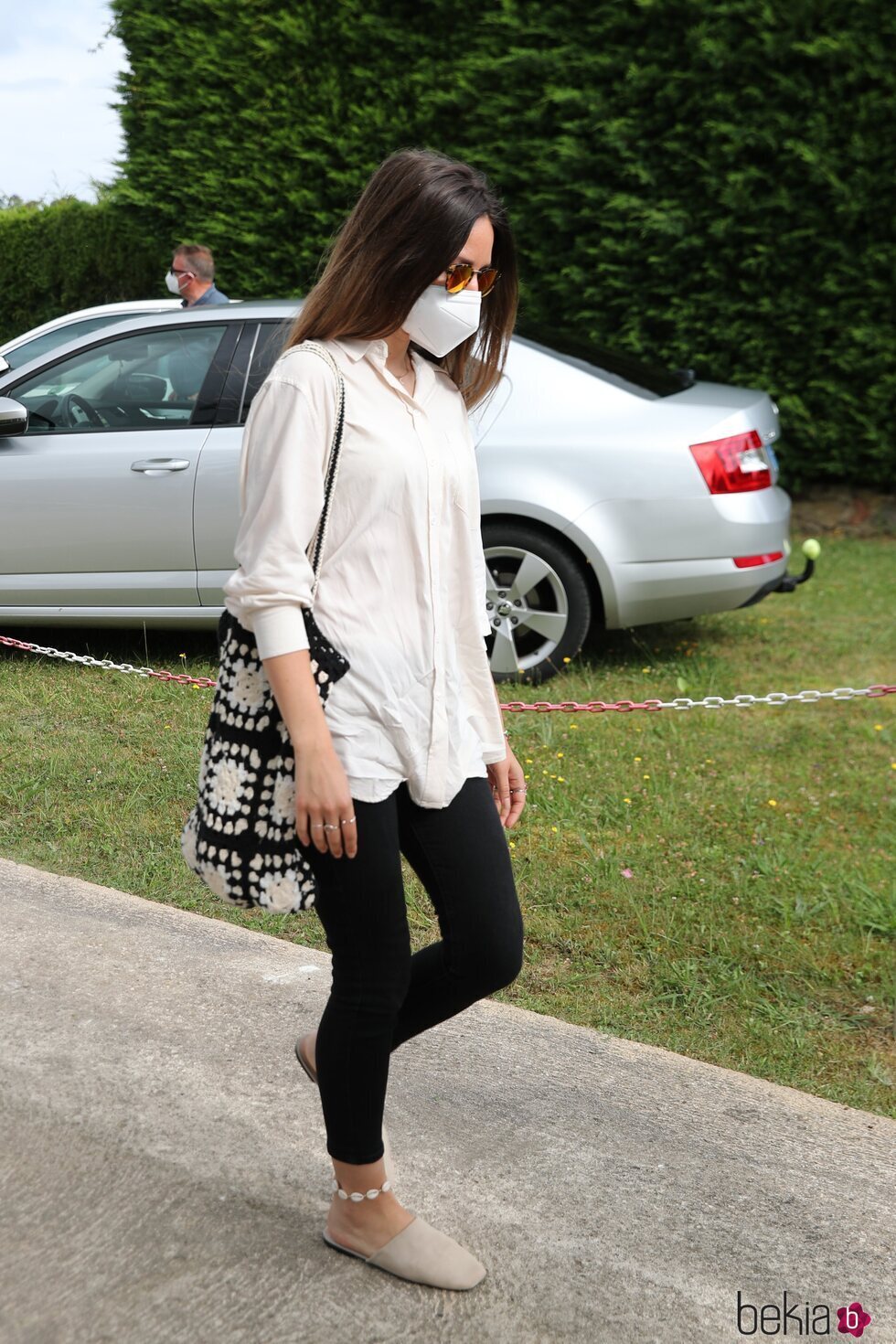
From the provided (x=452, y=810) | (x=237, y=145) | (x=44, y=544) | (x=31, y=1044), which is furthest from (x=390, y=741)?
(x=237, y=145)

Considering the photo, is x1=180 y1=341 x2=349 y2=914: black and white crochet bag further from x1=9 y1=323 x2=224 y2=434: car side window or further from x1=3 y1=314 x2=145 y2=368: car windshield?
x1=3 y1=314 x2=145 y2=368: car windshield

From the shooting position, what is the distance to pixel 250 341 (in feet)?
20.1

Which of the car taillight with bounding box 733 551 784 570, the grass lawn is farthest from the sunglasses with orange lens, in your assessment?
the car taillight with bounding box 733 551 784 570

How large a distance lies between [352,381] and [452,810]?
686 mm

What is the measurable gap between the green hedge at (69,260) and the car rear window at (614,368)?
7508 mm

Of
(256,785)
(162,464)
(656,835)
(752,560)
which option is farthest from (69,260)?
(256,785)

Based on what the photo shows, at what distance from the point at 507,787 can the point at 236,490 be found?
3617mm

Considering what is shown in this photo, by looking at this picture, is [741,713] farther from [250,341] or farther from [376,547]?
[376,547]

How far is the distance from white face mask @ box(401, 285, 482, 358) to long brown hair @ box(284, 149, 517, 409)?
1.1 inches

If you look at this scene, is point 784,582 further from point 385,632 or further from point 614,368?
point 385,632

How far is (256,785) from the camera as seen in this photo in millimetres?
2066

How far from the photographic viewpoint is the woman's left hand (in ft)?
8.07

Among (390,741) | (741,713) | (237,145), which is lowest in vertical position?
(741,713)

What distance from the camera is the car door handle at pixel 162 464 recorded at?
19.3ft
